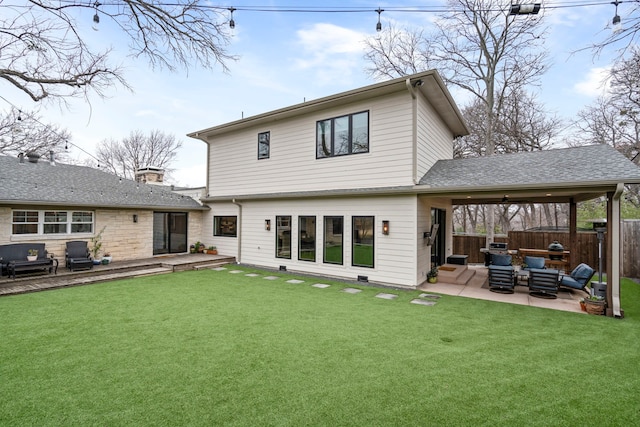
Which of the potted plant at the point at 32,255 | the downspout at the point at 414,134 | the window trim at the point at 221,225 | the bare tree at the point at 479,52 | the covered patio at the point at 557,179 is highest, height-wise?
the bare tree at the point at 479,52

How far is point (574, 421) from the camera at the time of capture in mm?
2619

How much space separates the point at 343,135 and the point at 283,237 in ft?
12.9

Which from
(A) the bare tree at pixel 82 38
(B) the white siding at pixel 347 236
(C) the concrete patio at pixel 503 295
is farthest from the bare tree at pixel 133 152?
(C) the concrete patio at pixel 503 295

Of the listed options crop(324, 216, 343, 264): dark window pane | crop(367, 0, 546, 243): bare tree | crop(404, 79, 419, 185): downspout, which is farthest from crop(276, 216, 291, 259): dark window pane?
crop(367, 0, 546, 243): bare tree

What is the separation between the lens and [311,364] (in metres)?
3.59

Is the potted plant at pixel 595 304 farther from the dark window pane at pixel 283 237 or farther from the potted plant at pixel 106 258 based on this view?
the potted plant at pixel 106 258

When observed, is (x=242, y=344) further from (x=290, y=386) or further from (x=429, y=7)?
(x=429, y=7)

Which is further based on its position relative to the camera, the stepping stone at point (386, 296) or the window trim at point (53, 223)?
the window trim at point (53, 223)

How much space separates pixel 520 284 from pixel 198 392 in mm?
8554

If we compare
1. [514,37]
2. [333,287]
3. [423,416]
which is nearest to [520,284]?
[333,287]

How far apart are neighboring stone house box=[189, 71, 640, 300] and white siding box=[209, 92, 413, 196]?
0.03m

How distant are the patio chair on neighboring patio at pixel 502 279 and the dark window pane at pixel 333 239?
3986 millimetres

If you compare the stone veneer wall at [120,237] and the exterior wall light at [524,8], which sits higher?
the exterior wall light at [524,8]

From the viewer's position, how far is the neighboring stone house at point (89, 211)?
851 centimetres
